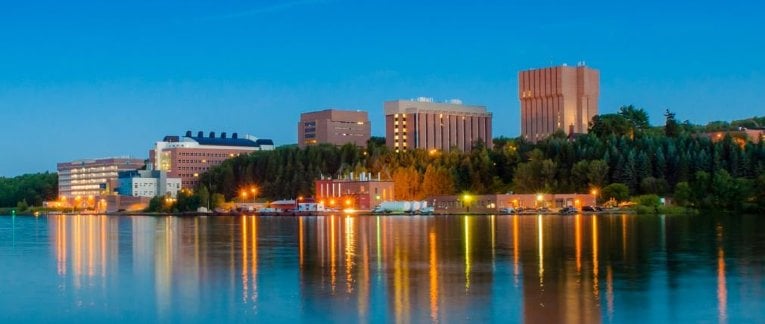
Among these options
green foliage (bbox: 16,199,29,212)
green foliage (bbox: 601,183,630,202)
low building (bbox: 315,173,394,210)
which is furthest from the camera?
green foliage (bbox: 16,199,29,212)

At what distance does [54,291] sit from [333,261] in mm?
8527

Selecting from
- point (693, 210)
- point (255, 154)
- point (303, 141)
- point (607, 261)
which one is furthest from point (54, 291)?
point (303, 141)

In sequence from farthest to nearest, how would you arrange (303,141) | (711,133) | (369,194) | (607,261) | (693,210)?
(303,141) → (711,133) → (369,194) → (693,210) → (607,261)

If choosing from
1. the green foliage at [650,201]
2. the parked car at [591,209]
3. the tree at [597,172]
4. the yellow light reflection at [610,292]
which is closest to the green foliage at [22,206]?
the tree at [597,172]

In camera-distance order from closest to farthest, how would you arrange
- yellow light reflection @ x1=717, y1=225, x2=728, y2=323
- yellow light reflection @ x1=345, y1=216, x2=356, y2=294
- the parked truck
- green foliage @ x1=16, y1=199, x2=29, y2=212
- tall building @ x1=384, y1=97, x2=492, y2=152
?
yellow light reflection @ x1=717, y1=225, x2=728, y2=323
yellow light reflection @ x1=345, y1=216, x2=356, y2=294
the parked truck
green foliage @ x1=16, y1=199, x2=29, y2=212
tall building @ x1=384, y1=97, x2=492, y2=152

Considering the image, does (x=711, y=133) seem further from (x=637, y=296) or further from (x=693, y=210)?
(x=637, y=296)

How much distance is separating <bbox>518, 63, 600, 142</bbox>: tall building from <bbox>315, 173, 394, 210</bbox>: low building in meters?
44.0

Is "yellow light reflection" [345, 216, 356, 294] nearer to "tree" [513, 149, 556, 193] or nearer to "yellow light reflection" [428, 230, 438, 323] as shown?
"yellow light reflection" [428, 230, 438, 323]

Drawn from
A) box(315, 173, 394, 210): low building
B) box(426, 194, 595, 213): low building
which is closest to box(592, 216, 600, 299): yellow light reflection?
box(426, 194, 595, 213): low building

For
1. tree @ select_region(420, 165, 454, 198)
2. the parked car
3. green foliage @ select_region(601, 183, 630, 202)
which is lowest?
the parked car

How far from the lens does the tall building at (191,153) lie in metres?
134

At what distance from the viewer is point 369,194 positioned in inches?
3681

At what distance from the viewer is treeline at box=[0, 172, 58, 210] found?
143150mm

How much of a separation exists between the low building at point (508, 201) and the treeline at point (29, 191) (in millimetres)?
72944
